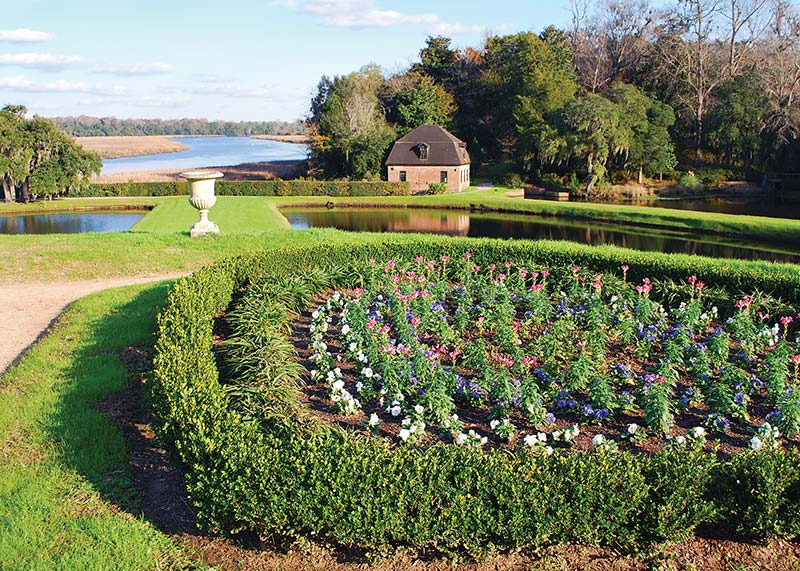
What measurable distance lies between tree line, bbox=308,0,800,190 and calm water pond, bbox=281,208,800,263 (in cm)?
1196

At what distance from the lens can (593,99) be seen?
45000mm

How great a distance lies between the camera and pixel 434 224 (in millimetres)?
33656

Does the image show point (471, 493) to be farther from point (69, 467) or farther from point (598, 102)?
point (598, 102)

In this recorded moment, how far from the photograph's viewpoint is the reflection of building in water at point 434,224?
103 ft

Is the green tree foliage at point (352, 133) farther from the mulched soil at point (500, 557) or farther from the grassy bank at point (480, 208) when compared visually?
the mulched soil at point (500, 557)

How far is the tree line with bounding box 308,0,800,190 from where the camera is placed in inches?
1895

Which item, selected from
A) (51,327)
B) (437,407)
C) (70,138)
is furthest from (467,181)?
(437,407)

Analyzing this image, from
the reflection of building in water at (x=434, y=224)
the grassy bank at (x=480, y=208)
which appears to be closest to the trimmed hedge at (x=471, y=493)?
the grassy bank at (x=480, y=208)

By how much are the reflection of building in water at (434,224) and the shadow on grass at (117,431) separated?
21032 mm

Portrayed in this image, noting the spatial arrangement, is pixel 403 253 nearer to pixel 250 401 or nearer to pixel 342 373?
pixel 342 373

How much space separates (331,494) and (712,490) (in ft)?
10.4

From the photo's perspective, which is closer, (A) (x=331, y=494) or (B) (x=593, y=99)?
(A) (x=331, y=494)

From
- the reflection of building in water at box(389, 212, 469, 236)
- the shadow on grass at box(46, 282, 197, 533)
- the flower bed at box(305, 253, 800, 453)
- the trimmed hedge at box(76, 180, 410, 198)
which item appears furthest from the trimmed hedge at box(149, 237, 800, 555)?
the trimmed hedge at box(76, 180, 410, 198)

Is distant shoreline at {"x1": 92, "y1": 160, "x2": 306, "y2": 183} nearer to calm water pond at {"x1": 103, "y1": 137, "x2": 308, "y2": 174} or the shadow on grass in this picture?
calm water pond at {"x1": 103, "y1": 137, "x2": 308, "y2": 174}
